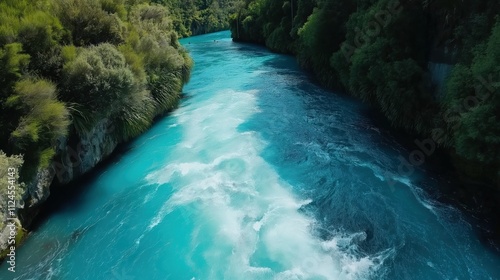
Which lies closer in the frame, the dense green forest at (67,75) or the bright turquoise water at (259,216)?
the bright turquoise water at (259,216)

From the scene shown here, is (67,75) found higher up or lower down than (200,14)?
higher up

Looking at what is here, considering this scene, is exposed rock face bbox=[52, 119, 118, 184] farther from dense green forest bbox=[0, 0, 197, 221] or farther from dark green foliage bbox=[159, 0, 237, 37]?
dark green foliage bbox=[159, 0, 237, 37]

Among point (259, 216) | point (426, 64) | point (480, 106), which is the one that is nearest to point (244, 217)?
point (259, 216)

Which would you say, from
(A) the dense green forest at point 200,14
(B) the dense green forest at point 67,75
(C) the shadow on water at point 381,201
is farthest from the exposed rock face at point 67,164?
(A) the dense green forest at point 200,14

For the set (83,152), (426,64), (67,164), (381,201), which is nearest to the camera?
(381,201)

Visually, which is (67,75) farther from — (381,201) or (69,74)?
(381,201)

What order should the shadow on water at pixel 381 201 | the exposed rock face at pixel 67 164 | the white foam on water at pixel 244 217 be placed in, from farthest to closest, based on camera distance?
the exposed rock face at pixel 67 164 → the shadow on water at pixel 381 201 → the white foam on water at pixel 244 217

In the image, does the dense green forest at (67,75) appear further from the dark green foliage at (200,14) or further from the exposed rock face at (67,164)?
the dark green foliage at (200,14)

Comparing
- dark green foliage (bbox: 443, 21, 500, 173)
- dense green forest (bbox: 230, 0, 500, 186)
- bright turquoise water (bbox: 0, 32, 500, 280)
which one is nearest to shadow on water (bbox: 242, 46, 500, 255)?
bright turquoise water (bbox: 0, 32, 500, 280)
